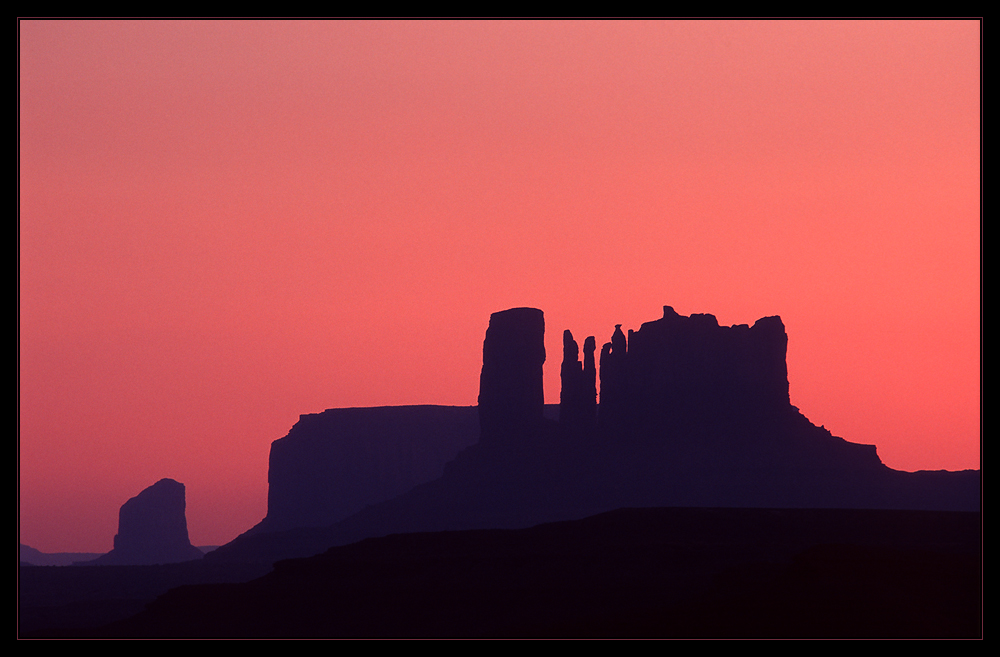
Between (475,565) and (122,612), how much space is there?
4887 cm

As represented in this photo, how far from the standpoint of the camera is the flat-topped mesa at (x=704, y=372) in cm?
16912

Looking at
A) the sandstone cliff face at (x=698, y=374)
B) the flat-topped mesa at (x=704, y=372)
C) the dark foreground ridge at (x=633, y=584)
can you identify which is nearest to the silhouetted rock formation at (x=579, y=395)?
the sandstone cliff face at (x=698, y=374)

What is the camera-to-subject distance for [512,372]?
183 metres

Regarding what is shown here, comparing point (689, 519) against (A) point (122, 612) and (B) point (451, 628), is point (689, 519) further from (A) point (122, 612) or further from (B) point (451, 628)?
(A) point (122, 612)

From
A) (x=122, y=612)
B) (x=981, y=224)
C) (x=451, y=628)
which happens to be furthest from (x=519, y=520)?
(x=981, y=224)

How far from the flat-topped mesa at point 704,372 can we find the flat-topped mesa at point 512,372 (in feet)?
42.6

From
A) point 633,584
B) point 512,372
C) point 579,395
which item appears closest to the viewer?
point 633,584

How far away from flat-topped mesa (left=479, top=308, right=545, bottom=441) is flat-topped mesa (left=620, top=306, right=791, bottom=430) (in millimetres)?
12975

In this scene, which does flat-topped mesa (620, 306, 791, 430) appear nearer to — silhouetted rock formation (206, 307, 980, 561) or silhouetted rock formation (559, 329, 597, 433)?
silhouetted rock formation (206, 307, 980, 561)

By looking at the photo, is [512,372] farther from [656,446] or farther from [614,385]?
[656,446]

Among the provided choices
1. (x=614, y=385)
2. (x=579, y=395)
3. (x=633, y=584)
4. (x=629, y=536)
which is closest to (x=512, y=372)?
(x=579, y=395)

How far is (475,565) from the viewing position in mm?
90000

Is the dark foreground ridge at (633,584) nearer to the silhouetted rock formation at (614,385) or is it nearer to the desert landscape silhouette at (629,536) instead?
the desert landscape silhouette at (629,536)

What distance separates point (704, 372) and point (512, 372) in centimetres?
2332
